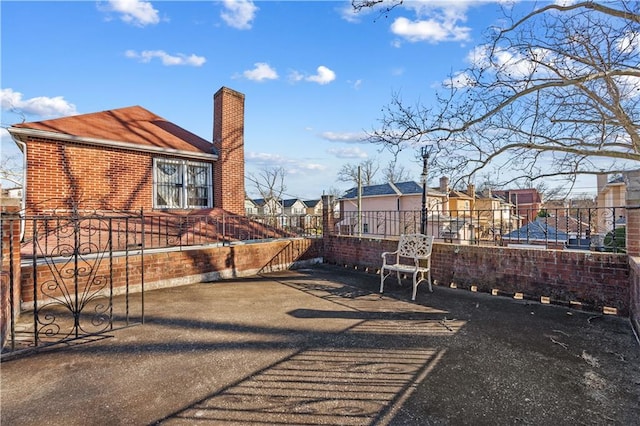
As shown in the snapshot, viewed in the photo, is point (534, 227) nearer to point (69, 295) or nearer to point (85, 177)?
point (69, 295)

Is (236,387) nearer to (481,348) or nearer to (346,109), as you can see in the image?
(481,348)

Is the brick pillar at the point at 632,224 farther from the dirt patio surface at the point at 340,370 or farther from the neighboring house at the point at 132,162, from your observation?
the neighboring house at the point at 132,162

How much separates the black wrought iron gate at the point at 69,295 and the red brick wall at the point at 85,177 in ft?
7.00

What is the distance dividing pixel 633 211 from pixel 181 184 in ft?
33.3

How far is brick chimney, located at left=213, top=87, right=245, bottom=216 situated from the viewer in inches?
406

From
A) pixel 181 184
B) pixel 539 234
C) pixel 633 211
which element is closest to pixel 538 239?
pixel 539 234

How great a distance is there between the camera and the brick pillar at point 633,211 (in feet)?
12.7

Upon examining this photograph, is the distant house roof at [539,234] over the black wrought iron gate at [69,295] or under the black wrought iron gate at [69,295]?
over

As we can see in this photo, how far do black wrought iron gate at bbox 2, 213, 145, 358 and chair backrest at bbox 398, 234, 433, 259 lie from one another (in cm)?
435

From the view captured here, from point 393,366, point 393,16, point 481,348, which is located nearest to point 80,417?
point 393,366

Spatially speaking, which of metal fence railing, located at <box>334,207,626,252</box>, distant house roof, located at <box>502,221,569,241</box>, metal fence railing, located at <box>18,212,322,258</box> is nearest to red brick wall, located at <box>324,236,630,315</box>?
metal fence railing, located at <box>334,207,626,252</box>

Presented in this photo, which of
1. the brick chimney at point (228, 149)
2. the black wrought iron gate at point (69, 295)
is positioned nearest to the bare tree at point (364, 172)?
the brick chimney at point (228, 149)

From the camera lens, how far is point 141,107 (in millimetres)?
11328

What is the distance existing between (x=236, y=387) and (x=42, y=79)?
11994mm
